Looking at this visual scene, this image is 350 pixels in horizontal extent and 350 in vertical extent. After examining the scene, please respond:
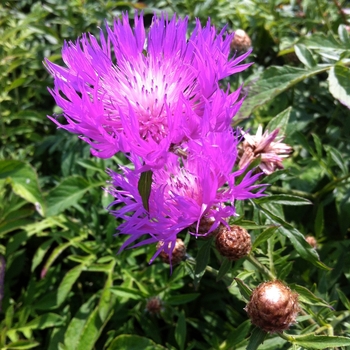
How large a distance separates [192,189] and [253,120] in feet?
3.67

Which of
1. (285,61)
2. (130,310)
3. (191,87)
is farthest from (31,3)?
(191,87)

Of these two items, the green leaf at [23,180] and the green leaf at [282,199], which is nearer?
the green leaf at [282,199]

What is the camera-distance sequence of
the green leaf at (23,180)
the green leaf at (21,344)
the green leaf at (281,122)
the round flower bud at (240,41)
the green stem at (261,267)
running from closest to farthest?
1. the green stem at (261,267)
2. the green leaf at (281,122)
3. the green leaf at (21,344)
4. the green leaf at (23,180)
5. the round flower bud at (240,41)

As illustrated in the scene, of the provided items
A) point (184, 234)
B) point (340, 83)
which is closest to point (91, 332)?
point (184, 234)

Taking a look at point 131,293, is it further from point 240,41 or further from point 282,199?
point 240,41

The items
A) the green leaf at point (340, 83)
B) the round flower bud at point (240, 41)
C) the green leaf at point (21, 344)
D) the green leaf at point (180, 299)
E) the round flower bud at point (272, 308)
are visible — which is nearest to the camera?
the round flower bud at point (272, 308)

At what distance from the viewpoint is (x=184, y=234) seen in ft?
6.82

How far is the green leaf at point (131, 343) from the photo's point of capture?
5.71ft

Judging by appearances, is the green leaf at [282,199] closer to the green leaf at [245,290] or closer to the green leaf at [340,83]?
the green leaf at [245,290]

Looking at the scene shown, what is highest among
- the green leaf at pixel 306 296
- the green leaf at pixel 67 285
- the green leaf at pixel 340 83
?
the green leaf at pixel 340 83

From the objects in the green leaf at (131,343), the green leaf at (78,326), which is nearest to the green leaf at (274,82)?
the green leaf at (131,343)

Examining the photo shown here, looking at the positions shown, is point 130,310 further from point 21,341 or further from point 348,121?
point 348,121

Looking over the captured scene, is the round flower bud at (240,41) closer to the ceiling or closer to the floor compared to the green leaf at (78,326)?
closer to the ceiling

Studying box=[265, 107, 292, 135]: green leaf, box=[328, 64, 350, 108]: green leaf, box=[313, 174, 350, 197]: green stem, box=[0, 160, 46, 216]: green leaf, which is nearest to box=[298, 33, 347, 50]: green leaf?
box=[328, 64, 350, 108]: green leaf
